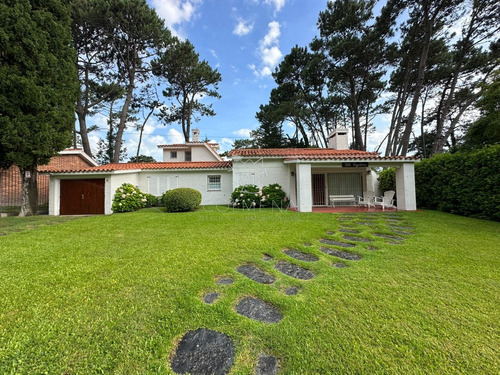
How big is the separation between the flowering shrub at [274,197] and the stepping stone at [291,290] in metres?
8.98

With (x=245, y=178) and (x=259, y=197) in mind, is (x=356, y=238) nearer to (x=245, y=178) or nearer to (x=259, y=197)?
(x=259, y=197)

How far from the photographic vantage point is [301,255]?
459cm

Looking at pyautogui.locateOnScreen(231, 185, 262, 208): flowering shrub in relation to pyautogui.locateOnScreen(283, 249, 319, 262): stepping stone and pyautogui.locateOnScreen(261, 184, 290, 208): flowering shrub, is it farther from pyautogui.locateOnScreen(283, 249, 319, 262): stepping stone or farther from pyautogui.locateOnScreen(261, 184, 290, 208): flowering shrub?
pyautogui.locateOnScreen(283, 249, 319, 262): stepping stone

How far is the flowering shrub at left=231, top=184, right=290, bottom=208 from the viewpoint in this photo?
40.3 feet

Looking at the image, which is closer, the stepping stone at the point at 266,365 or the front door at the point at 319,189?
the stepping stone at the point at 266,365

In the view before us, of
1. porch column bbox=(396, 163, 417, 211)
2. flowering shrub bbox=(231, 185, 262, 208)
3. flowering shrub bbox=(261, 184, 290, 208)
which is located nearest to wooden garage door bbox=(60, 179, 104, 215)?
flowering shrub bbox=(231, 185, 262, 208)

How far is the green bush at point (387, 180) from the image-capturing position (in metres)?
13.1

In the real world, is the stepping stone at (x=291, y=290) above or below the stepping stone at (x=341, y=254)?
below

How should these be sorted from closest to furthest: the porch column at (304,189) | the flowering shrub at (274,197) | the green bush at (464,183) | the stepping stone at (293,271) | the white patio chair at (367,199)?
1. the stepping stone at (293,271)
2. the green bush at (464,183)
3. the porch column at (304,189)
4. the white patio chair at (367,199)
5. the flowering shrub at (274,197)

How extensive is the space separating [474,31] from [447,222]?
59.9 feet

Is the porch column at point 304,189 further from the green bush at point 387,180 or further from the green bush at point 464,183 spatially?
the green bush at point 387,180

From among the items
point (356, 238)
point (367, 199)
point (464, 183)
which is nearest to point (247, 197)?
point (356, 238)

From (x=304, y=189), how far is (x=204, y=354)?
9.58 m

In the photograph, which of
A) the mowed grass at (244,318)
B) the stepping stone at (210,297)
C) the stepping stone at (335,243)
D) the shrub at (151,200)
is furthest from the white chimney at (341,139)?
the stepping stone at (210,297)
